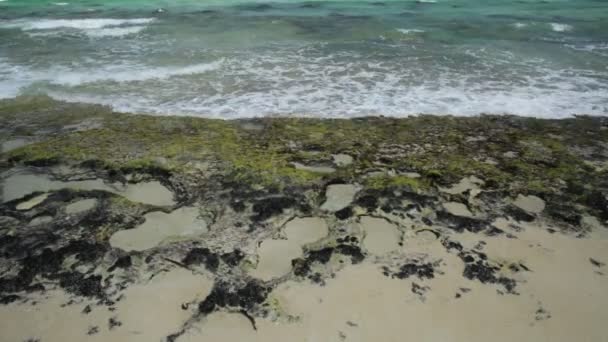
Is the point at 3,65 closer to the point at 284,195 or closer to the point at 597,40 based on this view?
the point at 284,195

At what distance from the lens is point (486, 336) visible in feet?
9.15

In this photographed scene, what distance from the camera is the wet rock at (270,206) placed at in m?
3.92

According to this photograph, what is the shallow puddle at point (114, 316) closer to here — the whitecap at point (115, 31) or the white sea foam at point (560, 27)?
the whitecap at point (115, 31)

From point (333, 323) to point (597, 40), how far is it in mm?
13966

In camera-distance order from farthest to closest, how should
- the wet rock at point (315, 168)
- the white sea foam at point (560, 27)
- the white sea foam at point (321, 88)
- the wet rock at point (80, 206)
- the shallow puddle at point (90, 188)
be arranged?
the white sea foam at point (560, 27) < the white sea foam at point (321, 88) < the wet rock at point (315, 168) < the shallow puddle at point (90, 188) < the wet rock at point (80, 206)

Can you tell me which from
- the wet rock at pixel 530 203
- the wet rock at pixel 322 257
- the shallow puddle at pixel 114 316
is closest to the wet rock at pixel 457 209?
the wet rock at pixel 530 203

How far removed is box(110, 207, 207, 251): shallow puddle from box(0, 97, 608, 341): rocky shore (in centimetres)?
2

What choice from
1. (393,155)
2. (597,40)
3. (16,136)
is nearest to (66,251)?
(16,136)

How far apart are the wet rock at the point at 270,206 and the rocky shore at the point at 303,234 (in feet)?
0.06

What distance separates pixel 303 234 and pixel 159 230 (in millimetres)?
1333

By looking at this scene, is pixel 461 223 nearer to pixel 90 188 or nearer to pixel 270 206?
pixel 270 206

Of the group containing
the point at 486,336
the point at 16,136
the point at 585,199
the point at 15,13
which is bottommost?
the point at 486,336

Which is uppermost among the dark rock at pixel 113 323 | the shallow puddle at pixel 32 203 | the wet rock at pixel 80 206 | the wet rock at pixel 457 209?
the shallow puddle at pixel 32 203

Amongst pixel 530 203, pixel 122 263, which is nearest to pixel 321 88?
pixel 530 203
